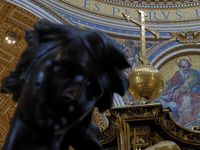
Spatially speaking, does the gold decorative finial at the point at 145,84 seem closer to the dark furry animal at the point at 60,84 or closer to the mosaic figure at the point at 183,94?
the dark furry animal at the point at 60,84

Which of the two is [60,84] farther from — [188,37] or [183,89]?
[188,37]

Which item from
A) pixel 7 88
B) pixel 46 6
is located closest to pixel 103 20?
pixel 46 6

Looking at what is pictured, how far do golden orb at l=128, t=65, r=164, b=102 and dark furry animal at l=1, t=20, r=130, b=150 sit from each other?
1425 millimetres

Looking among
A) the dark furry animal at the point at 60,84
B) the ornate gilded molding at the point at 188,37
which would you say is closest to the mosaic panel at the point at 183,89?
the ornate gilded molding at the point at 188,37

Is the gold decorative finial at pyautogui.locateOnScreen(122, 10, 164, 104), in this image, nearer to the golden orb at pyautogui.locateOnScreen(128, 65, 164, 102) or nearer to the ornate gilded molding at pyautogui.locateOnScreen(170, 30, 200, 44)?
the golden orb at pyautogui.locateOnScreen(128, 65, 164, 102)

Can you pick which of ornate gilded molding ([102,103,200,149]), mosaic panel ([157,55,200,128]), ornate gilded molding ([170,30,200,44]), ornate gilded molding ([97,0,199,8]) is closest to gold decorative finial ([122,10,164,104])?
ornate gilded molding ([102,103,200,149])

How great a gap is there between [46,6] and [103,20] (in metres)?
1.60

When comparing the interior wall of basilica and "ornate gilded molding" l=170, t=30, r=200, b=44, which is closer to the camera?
the interior wall of basilica

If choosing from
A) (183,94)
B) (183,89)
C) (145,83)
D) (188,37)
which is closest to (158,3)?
(188,37)

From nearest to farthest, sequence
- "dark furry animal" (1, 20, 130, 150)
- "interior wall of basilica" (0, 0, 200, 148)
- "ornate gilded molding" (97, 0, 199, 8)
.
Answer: "dark furry animal" (1, 20, 130, 150) → "interior wall of basilica" (0, 0, 200, 148) → "ornate gilded molding" (97, 0, 199, 8)

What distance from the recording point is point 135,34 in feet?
28.5

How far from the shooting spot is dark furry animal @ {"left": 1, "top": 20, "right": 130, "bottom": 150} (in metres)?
0.55

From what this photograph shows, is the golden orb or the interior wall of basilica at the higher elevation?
the interior wall of basilica

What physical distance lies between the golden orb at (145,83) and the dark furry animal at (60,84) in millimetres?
1425
